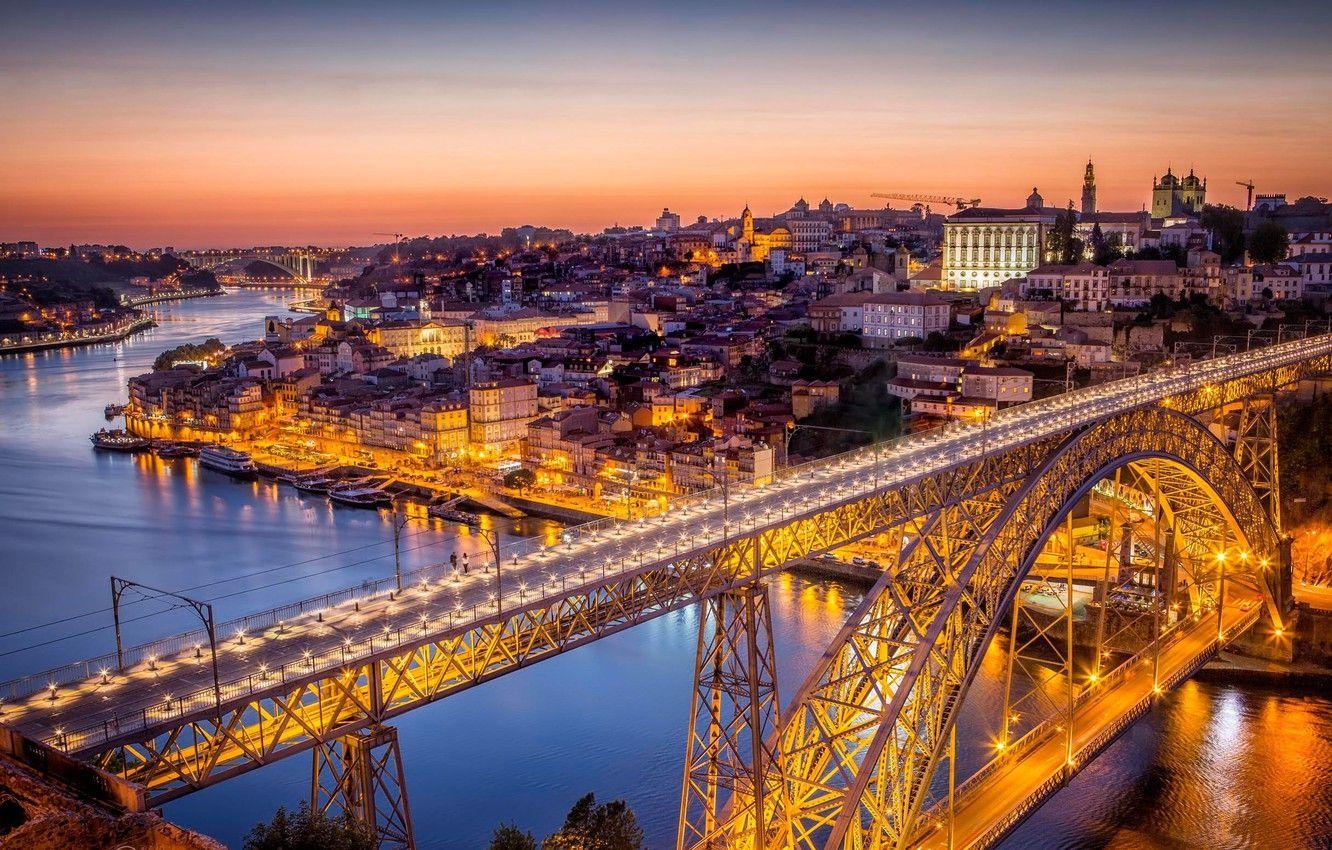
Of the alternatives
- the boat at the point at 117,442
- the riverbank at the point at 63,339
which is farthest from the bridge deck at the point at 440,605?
the riverbank at the point at 63,339

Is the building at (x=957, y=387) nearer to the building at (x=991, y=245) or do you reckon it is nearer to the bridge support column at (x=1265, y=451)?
the bridge support column at (x=1265, y=451)

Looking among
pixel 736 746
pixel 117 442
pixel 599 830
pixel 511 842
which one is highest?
pixel 736 746

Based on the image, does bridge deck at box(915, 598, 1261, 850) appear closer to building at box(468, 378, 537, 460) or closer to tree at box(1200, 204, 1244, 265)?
building at box(468, 378, 537, 460)

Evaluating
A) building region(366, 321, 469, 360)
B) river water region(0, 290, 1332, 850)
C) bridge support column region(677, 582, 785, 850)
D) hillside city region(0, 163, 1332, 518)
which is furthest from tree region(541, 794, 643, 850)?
building region(366, 321, 469, 360)

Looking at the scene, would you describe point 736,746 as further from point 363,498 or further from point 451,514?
point 363,498

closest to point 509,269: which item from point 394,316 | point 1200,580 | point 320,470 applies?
point 394,316

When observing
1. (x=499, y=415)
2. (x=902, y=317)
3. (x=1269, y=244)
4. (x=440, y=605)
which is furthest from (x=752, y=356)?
(x=440, y=605)
